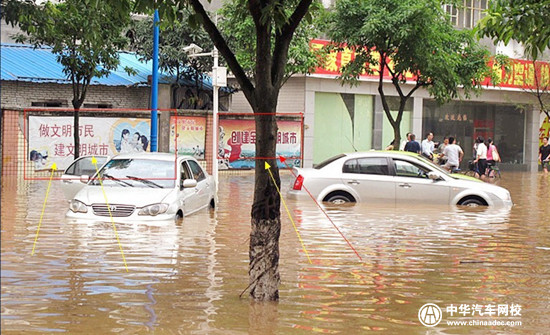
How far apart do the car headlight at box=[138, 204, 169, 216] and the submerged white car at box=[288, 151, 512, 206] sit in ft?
17.1

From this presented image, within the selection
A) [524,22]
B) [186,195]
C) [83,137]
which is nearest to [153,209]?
[186,195]

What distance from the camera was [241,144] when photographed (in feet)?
102

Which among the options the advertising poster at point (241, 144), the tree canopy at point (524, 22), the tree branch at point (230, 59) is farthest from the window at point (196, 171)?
the advertising poster at point (241, 144)

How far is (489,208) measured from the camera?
55.5ft

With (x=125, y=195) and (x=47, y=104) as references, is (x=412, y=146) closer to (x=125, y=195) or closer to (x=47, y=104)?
(x=47, y=104)

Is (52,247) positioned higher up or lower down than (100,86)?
lower down

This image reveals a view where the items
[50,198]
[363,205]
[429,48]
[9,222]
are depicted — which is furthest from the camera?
[429,48]

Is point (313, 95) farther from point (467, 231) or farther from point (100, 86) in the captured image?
point (467, 231)

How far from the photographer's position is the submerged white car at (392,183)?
1695cm

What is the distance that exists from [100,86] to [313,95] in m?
9.06

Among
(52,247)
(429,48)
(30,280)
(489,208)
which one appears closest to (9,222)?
(52,247)

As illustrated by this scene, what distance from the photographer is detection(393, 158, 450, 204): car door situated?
55.5 ft

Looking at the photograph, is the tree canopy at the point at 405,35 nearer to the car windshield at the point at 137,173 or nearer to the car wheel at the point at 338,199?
the car wheel at the point at 338,199

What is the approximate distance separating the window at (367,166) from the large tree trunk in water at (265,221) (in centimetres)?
1002
